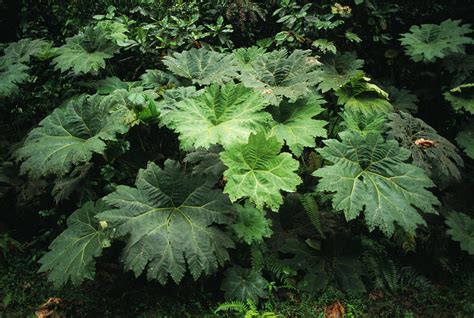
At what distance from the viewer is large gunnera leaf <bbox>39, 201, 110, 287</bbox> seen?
9.84 ft

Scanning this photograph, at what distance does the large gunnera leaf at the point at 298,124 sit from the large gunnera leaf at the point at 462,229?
1.51 metres

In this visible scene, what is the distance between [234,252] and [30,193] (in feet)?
6.37

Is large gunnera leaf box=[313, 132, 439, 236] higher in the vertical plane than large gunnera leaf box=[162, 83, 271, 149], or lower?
lower

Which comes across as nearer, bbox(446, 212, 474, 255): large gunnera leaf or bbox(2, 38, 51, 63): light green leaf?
bbox(446, 212, 474, 255): large gunnera leaf

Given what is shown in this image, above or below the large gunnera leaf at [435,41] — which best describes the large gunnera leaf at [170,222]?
below

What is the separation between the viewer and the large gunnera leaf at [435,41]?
4227 mm

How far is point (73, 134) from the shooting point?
3.48m

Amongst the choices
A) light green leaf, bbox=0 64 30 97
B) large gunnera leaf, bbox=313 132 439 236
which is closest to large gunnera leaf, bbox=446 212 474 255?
large gunnera leaf, bbox=313 132 439 236

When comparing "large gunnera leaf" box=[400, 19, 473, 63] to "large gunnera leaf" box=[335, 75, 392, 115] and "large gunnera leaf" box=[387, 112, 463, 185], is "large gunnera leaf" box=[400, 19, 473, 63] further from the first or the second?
"large gunnera leaf" box=[387, 112, 463, 185]

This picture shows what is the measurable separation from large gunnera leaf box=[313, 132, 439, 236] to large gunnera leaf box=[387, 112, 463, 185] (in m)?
0.29

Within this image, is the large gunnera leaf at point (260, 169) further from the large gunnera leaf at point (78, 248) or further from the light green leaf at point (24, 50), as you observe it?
the light green leaf at point (24, 50)

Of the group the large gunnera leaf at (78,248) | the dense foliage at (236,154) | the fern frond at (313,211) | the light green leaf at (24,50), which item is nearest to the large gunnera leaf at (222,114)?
the dense foliage at (236,154)

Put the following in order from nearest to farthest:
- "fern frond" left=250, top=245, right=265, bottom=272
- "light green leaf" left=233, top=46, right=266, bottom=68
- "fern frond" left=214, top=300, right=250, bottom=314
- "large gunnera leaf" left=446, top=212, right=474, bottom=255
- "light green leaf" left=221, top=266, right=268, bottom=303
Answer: "fern frond" left=214, top=300, right=250, bottom=314 → "light green leaf" left=221, top=266, right=268, bottom=303 → "fern frond" left=250, top=245, right=265, bottom=272 → "large gunnera leaf" left=446, top=212, right=474, bottom=255 → "light green leaf" left=233, top=46, right=266, bottom=68

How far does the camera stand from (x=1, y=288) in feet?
11.5
